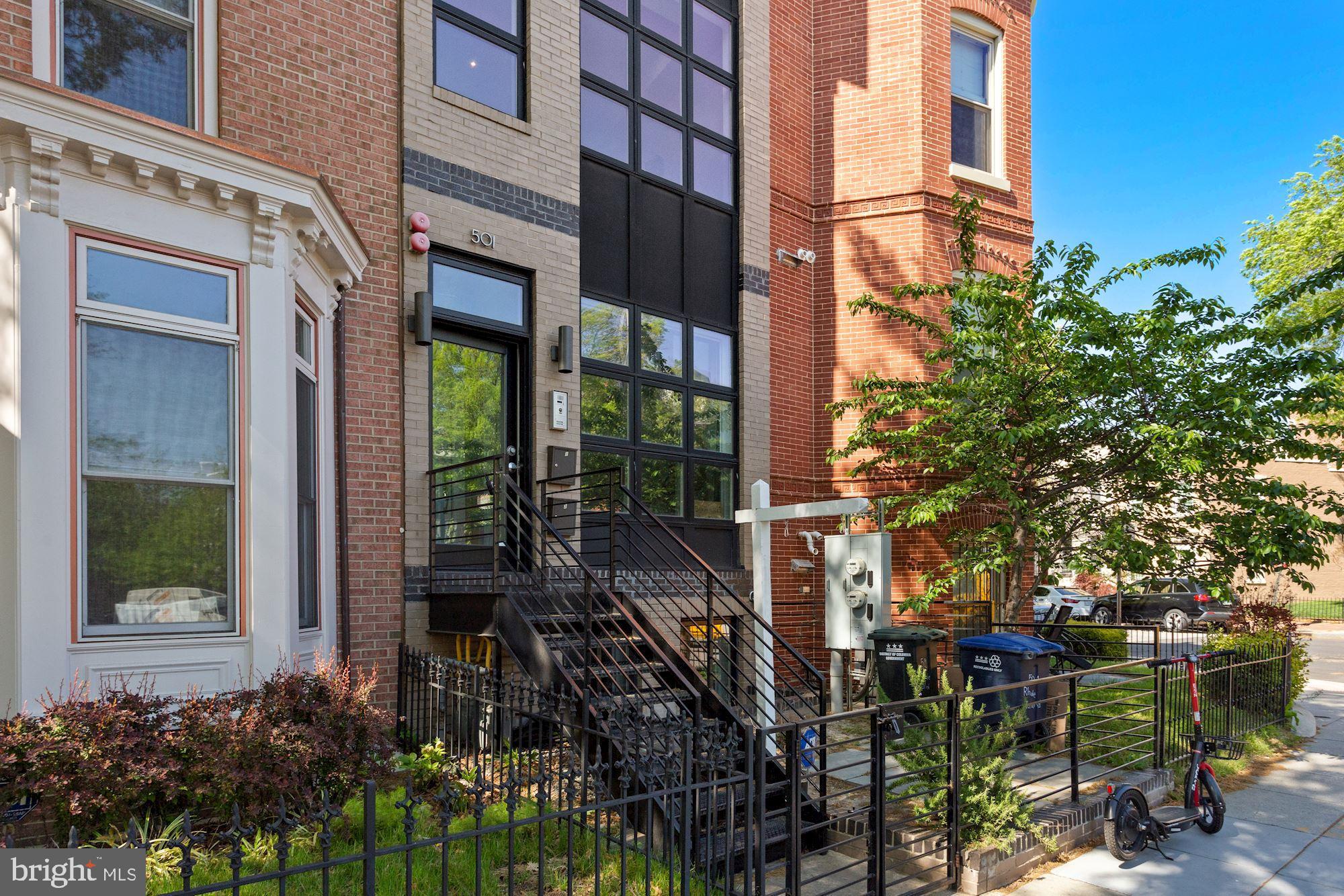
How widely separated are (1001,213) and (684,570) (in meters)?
7.72

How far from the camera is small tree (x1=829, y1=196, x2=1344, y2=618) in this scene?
35.6ft

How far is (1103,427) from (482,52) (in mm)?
8118

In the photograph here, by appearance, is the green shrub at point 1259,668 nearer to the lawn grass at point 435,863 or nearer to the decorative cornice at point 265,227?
the lawn grass at point 435,863

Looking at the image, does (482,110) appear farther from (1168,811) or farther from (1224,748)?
(1224,748)

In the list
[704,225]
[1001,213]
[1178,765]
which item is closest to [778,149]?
[704,225]

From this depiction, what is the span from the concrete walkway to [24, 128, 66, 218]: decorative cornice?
6.90m

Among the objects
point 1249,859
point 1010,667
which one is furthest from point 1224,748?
point 1249,859

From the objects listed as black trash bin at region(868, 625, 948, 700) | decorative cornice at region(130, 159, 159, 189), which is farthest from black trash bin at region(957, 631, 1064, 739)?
decorative cornice at region(130, 159, 159, 189)

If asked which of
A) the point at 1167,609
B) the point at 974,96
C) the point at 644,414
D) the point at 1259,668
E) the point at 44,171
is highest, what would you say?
the point at 974,96

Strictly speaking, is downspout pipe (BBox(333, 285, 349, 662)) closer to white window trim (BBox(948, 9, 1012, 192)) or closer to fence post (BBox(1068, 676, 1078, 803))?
fence post (BBox(1068, 676, 1078, 803))

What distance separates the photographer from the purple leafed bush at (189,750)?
4680mm

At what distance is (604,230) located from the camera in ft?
35.8

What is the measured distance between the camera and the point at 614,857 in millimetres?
5688

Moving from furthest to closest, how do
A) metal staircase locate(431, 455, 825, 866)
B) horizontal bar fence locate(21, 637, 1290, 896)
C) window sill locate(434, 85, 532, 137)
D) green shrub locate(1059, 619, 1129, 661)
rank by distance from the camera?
green shrub locate(1059, 619, 1129, 661), window sill locate(434, 85, 532, 137), metal staircase locate(431, 455, 825, 866), horizontal bar fence locate(21, 637, 1290, 896)
